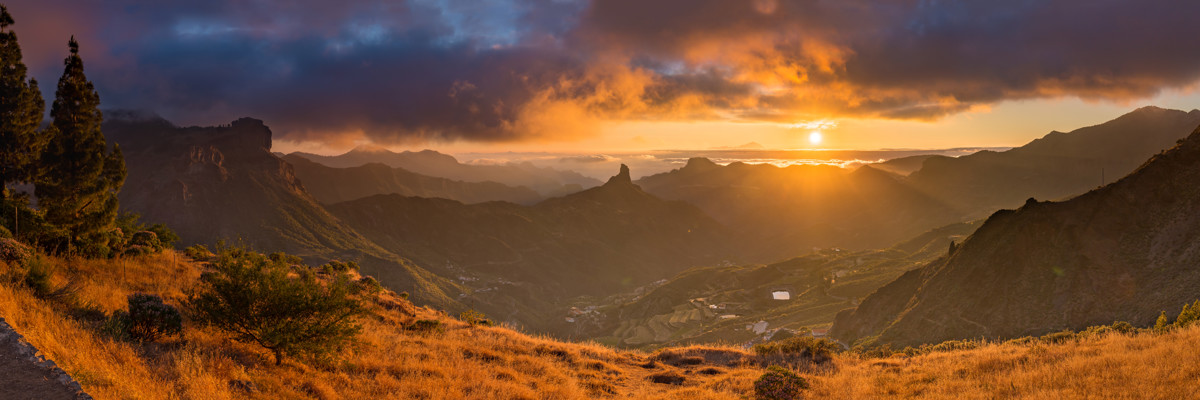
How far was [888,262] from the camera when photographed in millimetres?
129250

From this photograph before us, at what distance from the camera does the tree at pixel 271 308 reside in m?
12.5

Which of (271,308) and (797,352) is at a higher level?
(271,308)

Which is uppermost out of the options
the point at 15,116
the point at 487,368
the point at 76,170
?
the point at 15,116

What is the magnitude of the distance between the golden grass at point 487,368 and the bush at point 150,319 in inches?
17.5

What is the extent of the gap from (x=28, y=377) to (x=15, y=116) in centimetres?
1997

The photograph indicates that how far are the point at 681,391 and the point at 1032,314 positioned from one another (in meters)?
40.9

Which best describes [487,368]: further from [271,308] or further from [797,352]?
[797,352]

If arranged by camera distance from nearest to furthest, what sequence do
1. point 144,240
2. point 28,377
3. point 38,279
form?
point 28,377
point 38,279
point 144,240

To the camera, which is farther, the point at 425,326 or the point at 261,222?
the point at 261,222

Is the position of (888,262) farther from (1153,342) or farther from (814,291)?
(1153,342)

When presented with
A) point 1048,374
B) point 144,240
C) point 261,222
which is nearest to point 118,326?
point 144,240

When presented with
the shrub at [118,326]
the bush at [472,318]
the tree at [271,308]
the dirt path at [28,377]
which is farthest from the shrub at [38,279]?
the bush at [472,318]

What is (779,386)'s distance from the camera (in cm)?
1448

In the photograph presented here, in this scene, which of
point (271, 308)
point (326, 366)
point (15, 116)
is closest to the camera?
point (271, 308)
